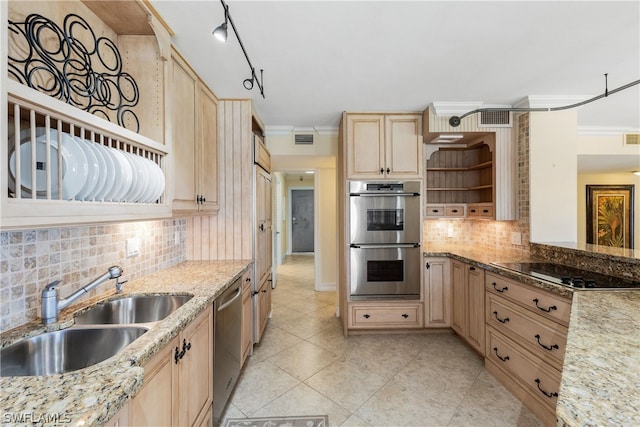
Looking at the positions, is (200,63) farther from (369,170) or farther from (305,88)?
(369,170)

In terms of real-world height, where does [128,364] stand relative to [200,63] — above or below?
below

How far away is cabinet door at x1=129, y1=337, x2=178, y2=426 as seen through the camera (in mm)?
962

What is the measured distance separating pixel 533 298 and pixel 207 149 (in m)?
2.78

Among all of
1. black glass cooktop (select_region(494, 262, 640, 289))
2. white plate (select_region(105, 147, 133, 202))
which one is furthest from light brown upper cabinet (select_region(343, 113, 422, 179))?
white plate (select_region(105, 147, 133, 202))

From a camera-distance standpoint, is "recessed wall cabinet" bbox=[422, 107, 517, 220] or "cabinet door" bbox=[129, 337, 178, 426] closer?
"cabinet door" bbox=[129, 337, 178, 426]

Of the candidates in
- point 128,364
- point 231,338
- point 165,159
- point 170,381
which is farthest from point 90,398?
point 231,338

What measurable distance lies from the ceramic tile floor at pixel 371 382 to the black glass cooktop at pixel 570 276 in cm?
95

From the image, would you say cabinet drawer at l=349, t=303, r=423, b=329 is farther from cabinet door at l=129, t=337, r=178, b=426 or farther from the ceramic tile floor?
cabinet door at l=129, t=337, r=178, b=426

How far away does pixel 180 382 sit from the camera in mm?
1271

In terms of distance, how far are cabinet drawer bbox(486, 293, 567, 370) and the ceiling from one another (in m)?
1.85

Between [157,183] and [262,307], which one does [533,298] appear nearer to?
[262,307]

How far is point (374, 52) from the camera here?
189 cm

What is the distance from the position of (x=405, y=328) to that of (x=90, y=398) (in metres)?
2.94

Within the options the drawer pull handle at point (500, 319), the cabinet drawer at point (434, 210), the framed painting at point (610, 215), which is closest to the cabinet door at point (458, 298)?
the drawer pull handle at point (500, 319)
